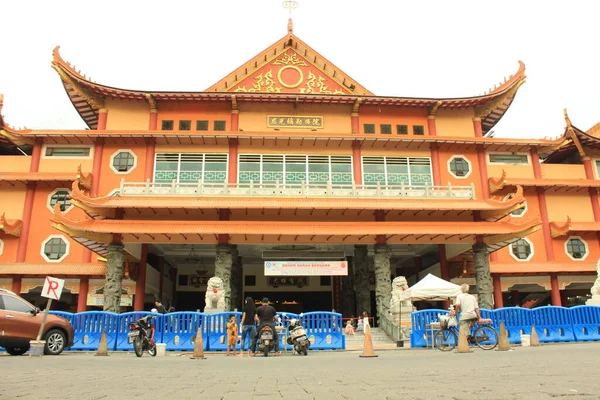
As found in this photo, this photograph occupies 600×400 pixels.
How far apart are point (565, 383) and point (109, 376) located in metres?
6.32

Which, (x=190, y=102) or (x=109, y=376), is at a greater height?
(x=190, y=102)

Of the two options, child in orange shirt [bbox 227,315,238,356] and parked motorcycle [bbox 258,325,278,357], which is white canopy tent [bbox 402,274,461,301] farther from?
child in orange shirt [bbox 227,315,238,356]

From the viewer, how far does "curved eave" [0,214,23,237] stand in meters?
25.2

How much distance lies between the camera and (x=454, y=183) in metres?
26.9

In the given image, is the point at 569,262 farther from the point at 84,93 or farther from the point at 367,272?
the point at 84,93

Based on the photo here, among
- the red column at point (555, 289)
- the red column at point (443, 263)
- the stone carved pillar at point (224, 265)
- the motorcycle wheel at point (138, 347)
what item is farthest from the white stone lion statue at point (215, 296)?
the red column at point (555, 289)

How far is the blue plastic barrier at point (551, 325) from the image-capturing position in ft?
54.5

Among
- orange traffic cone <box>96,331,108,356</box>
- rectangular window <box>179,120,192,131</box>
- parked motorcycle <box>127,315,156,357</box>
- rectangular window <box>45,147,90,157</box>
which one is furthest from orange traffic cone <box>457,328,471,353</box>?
rectangular window <box>45,147,90,157</box>

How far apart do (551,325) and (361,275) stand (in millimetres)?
10603

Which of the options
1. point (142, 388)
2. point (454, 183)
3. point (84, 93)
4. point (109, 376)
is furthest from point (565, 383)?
point (84, 93)

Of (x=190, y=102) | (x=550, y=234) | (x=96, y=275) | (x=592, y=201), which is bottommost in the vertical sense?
(x=96, y=275)

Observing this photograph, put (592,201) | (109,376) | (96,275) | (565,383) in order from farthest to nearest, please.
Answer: (592,201) → (96,275) → (109,376) → (565,383)

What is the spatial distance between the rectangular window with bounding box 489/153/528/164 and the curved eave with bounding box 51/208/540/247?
7139mm

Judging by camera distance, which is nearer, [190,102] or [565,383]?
[565,383]
